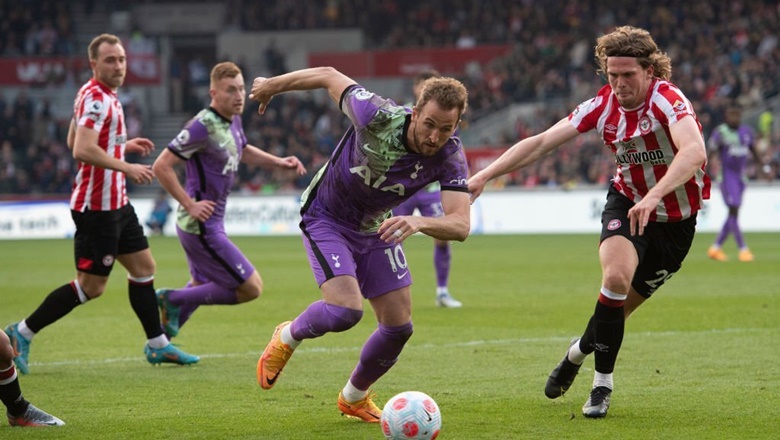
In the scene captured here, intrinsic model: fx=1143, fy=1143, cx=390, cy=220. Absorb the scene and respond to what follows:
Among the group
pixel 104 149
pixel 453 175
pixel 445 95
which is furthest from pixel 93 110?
pixel 445 95

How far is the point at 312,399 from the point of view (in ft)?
24.1

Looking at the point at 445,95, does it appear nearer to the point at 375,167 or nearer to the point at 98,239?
the point at 375,167

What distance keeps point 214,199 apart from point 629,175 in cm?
391

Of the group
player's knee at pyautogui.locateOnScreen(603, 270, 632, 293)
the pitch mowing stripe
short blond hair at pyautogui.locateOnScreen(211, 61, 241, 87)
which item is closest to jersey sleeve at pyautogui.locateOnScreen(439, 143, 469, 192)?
player's knee at pyautogui.locateOnScreen(603, 270, 632, 293)

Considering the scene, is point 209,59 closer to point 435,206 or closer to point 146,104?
point 146,104

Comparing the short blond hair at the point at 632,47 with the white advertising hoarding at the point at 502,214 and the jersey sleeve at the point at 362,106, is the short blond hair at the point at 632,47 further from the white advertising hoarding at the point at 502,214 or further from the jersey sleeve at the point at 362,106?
the white advertising hoarding at the point at 502,214

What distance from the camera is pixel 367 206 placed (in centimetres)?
660

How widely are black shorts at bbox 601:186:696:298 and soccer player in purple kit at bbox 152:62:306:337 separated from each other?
322 cm

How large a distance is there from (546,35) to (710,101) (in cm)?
Result: 973

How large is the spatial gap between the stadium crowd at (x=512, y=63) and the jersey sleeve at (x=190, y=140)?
70.5 ft

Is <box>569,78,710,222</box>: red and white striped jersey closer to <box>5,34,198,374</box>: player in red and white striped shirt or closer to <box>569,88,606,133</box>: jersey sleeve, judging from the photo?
<box>569,88,606,133</box>: jersey sleeve

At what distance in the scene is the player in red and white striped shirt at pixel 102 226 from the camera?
8.66 metres

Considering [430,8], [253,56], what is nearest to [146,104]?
[253,56]

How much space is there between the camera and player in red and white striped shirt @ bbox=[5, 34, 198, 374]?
8656 mm
